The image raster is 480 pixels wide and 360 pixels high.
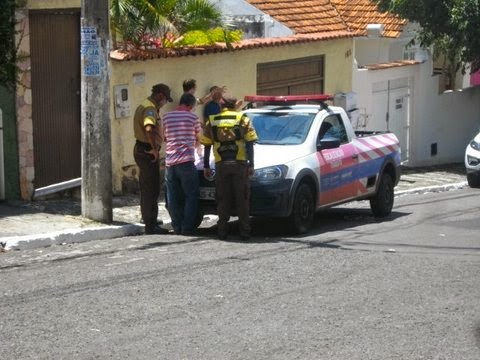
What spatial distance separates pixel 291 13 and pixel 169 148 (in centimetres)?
1208

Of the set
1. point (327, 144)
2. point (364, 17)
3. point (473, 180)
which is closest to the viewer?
point (327, 144)

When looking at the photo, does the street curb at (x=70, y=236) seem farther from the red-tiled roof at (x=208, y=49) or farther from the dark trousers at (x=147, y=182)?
the red-tiled roof at (x=208, y=49)

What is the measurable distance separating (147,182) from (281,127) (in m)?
2.09

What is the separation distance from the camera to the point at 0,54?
1420 centimetres

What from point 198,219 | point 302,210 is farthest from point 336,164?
point 198,219

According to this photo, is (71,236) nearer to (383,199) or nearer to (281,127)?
(281,127)

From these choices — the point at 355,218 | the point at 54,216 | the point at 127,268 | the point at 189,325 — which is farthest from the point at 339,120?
the point at 189,325

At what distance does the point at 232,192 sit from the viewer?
12922mm

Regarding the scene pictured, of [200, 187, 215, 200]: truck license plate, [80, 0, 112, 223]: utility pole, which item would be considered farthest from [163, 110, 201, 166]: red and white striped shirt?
[80, 0, 112, 223]: utility pole

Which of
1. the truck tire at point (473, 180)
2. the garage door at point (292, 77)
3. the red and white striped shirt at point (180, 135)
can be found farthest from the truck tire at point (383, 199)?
the truck tire at point (473, 180)

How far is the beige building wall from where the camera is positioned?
649 inches

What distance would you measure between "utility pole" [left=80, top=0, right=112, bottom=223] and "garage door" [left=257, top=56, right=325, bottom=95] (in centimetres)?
673

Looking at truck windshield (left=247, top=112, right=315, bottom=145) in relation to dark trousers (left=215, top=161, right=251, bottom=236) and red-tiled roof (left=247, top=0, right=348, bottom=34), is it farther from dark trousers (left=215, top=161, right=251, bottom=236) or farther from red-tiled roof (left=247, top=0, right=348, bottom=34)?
red-tiled roof (left=247, top=0, right=348, bottom=34)

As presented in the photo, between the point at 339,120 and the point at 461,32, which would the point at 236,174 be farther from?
the point at 461,32
